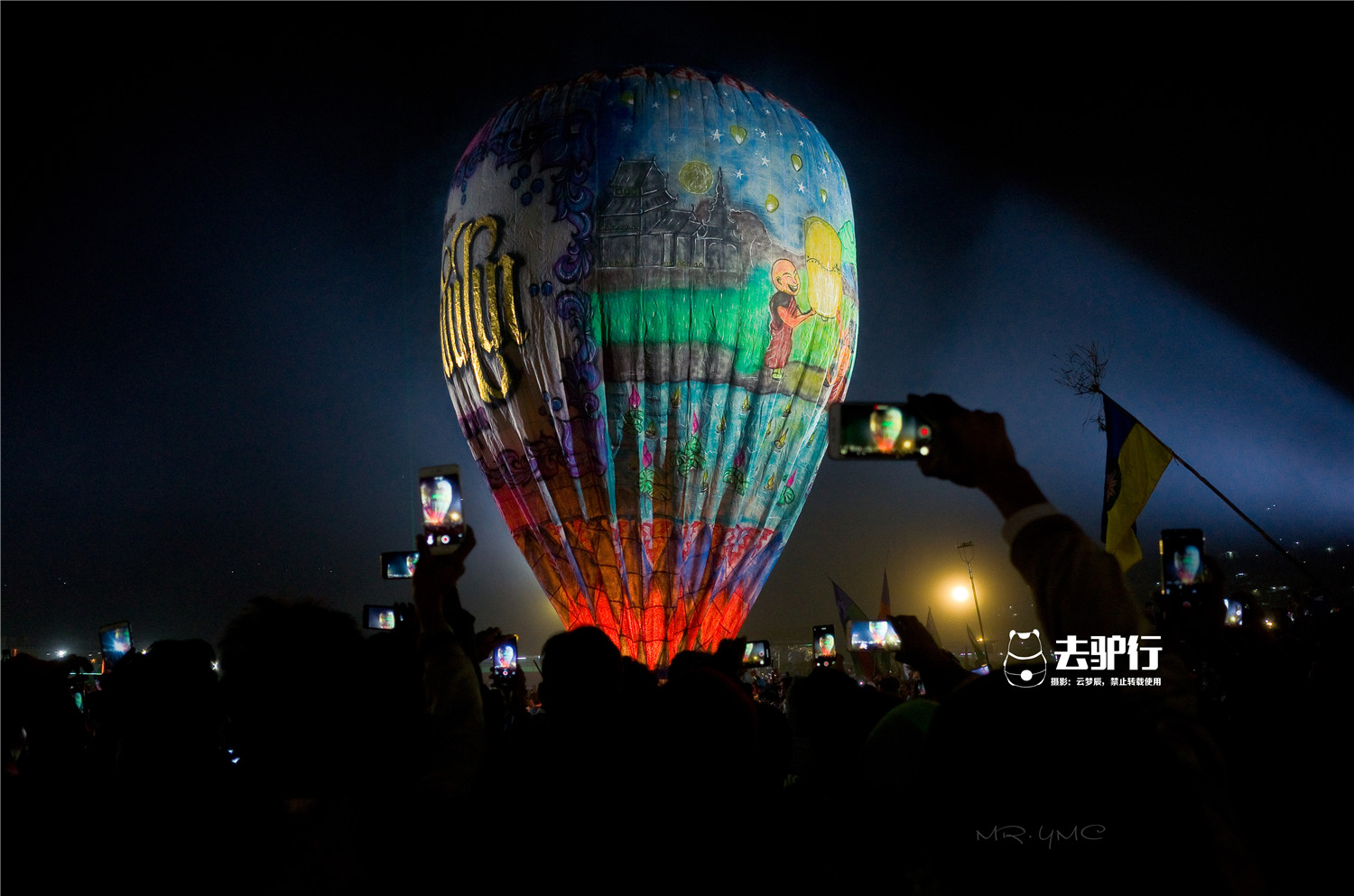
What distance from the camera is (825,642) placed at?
16062 millimetres

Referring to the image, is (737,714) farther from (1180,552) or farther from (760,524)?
(760,524)

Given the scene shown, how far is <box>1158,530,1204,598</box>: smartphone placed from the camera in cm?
407

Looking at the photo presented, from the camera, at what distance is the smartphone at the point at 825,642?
15898 millimetres

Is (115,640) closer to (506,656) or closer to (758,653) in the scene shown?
(506,656)

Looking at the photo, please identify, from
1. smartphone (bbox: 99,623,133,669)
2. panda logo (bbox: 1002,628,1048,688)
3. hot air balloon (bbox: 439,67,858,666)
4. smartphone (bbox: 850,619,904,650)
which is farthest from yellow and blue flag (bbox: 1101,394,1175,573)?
smartphone (bbox: 99,623,133,669)

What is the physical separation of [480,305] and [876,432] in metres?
13.8

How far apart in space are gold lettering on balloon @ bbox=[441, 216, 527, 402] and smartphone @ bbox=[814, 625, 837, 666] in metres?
7.14

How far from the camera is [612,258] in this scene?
14.5 m

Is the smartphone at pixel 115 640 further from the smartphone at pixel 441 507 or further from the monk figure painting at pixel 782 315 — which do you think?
the monk figure painting at pixel 782 315

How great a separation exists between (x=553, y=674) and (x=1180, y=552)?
128 inches

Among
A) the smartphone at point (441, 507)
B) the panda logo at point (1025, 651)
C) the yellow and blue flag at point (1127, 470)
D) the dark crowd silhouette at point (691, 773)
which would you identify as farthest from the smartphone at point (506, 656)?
the panda logo at point (1025, 651)

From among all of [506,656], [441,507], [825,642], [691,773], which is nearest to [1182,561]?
[691,773]

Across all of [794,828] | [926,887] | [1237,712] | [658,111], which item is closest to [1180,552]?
[1237,712]

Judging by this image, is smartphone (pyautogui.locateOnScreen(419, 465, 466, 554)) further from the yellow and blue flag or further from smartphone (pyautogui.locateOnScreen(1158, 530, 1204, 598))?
the yellow and blue flag
